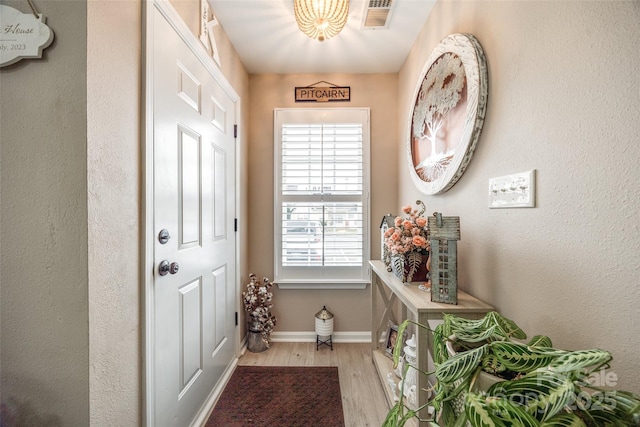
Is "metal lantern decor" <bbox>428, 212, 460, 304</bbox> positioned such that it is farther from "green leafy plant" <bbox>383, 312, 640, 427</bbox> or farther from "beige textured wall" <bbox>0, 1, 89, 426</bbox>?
"beige textured wall" <bbox>0, 1, 89, 426</bbox>

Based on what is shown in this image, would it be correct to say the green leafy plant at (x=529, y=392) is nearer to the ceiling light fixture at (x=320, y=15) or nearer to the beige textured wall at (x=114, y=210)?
the beige textured wall at (x=114, y=210)

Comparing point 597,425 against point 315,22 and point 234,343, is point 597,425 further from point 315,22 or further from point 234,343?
point 234,343

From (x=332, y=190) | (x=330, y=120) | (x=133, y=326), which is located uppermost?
(x=330, y=120)

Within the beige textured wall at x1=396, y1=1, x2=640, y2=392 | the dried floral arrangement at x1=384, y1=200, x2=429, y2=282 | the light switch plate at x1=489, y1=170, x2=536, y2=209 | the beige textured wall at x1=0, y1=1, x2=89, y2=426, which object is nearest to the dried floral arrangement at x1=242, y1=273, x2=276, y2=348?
the dried floral arrangement at x1=384, y1=200, x2=429, y2=282

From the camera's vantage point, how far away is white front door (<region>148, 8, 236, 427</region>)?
3.72 feet

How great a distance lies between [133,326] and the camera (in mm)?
1010

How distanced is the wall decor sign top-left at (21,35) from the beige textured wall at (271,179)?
1.65 meters

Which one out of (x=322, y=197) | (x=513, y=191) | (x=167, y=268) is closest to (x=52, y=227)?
(x=167, y=268)

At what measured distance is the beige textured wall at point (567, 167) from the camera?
620mm

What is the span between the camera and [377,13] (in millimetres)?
1666

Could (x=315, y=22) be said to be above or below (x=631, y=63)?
above

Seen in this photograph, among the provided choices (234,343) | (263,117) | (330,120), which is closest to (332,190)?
(330,120)

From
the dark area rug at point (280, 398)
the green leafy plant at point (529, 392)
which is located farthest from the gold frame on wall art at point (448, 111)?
the dark area rug at point (280, 398)

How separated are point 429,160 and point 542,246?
35.1 inches
